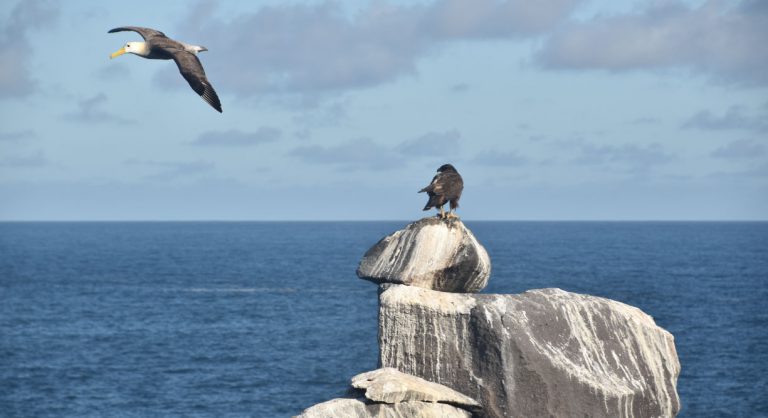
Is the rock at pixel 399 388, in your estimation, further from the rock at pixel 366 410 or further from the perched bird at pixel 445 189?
the perched bird at pixel 445 189

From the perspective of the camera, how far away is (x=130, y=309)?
111 meters

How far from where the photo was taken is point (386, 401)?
2250 cm

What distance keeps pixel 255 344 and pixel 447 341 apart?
6315cm

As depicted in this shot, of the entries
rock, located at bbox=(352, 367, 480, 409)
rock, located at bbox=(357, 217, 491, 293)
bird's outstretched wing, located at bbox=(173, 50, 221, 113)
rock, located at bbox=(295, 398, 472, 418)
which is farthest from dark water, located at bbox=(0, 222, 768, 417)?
rock, located at bbox=(295, 398, 472, 418)

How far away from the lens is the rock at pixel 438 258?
25.4m

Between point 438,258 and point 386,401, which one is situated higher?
point 438,258

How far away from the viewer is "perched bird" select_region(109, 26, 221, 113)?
24.5 meters

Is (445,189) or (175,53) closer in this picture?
(445,189)

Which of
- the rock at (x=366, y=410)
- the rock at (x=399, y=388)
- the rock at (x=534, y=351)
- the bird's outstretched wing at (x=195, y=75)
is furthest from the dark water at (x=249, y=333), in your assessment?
the rock at (x=366, y=410)

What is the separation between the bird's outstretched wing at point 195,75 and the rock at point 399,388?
6.83 m

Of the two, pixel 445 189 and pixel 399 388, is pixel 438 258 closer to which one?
pixel 445 189

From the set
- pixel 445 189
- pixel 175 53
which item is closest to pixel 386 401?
pixel 445 189

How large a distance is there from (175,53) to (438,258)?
8183mm

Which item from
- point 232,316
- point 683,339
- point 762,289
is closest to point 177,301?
point 232,316
